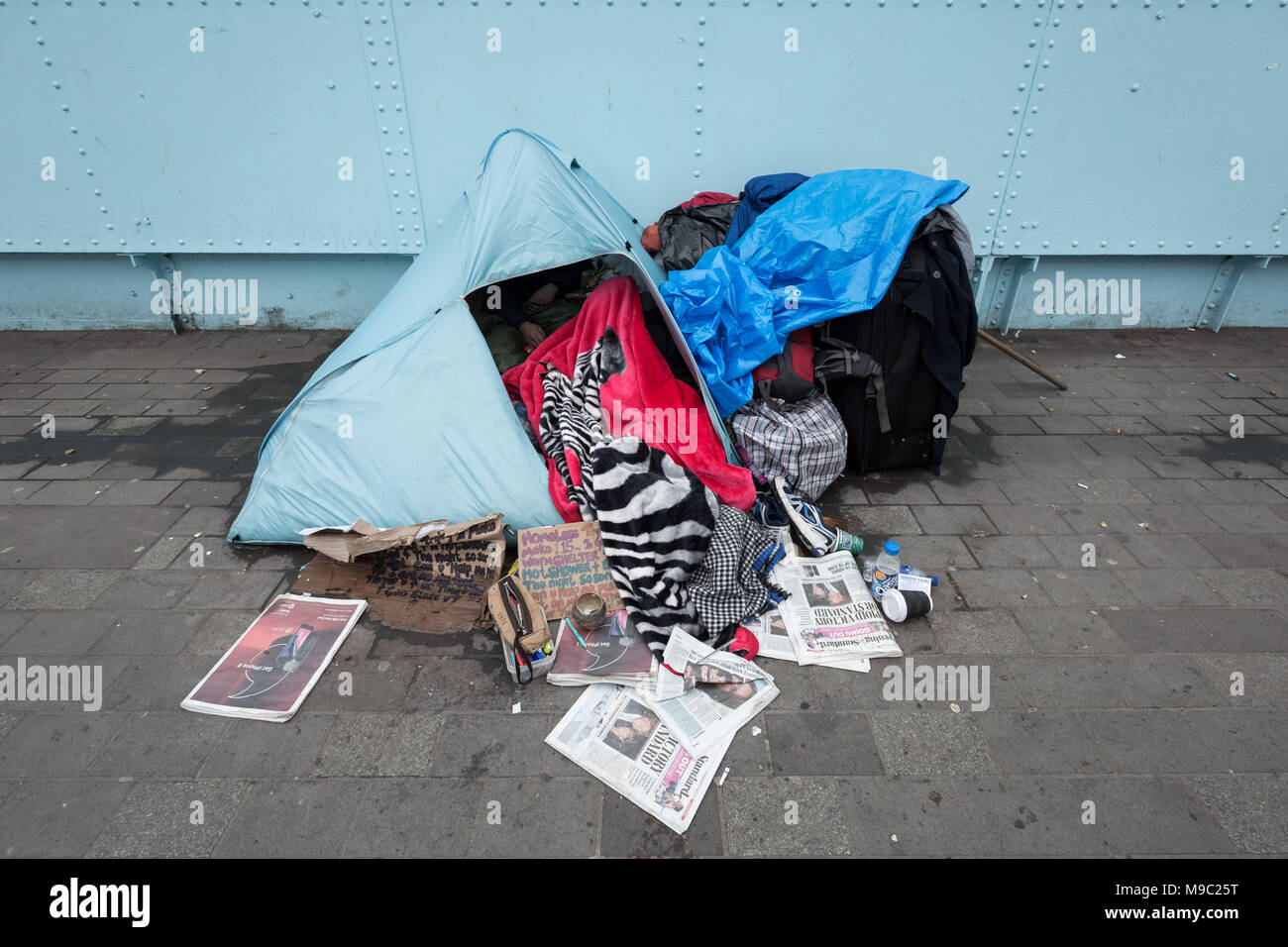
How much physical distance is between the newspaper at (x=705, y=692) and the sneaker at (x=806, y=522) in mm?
700

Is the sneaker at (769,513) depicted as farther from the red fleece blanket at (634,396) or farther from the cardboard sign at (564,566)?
the cardboard sign at (564,566)

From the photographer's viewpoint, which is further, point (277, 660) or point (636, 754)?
point (277, 660)

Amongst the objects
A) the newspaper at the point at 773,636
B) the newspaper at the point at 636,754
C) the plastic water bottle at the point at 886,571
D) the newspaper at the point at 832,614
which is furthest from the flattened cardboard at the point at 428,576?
the plastic water bottle at the point at 886,571

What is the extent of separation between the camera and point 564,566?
245 centimetres

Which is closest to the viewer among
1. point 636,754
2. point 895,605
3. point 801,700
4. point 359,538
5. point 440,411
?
point 636,754

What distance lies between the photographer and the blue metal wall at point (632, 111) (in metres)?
3.81

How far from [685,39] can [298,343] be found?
3.28 meters

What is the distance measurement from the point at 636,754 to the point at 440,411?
1512 millimetres

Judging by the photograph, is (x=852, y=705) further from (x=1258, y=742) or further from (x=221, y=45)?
(x=221, y=45)

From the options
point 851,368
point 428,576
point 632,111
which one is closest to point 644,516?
point 428,576

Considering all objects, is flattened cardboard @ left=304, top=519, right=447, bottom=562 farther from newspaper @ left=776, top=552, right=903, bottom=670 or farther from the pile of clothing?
newspaper @ left=776, top=552, right=903, bottom=670

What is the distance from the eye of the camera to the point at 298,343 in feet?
15.4

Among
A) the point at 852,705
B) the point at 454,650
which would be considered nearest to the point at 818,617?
the point at 852,705

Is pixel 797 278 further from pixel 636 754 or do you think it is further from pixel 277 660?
pixel 277 660
